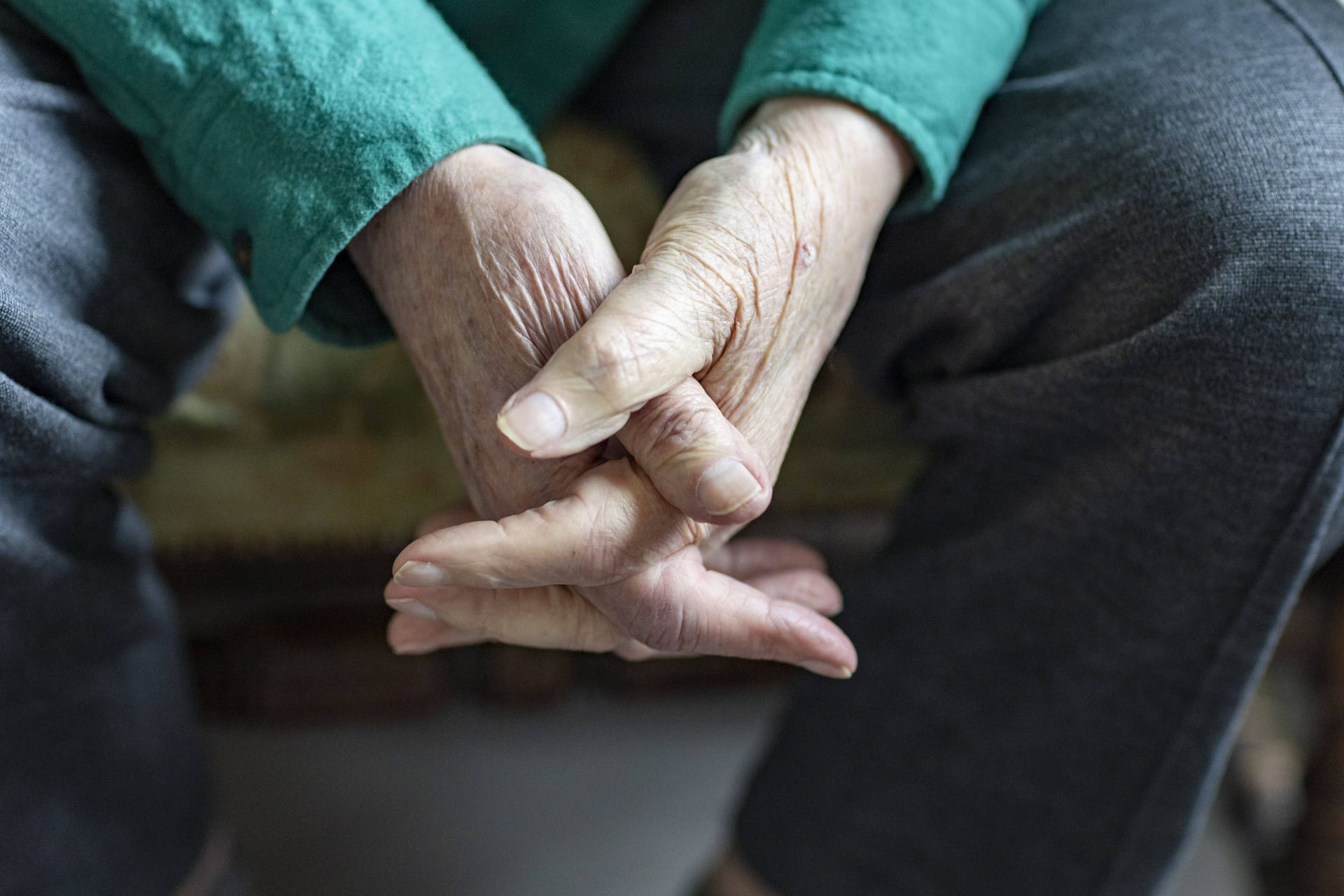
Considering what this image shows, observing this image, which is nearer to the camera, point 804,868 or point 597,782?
point 804,868

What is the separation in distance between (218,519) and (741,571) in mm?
481

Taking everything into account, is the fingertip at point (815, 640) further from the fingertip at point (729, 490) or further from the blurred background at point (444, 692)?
the blurred background at point (444, 692)

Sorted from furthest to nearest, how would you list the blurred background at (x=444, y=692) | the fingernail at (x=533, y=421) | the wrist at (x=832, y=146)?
the blurred background at (x=444, y=692) → the wrist at (x=832, y=146) → the fingernail at (x=533, y=421)

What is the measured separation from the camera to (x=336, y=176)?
0.49 meters

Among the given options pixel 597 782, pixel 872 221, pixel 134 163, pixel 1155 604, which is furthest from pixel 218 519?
pixel 1155 604

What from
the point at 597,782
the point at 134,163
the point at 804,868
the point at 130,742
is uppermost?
the point at 134,163

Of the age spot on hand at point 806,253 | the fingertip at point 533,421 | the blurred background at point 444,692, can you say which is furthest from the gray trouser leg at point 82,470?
the age spot on hand at point 806,253

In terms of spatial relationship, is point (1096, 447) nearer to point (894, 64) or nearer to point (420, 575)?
point (894, 64)

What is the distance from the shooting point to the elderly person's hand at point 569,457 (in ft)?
1.49

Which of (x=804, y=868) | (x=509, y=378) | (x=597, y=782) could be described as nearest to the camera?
(x=509, y=378)

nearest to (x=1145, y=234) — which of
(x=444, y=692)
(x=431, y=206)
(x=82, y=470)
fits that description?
(x=431, y=206)

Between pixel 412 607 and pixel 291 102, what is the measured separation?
26 cm

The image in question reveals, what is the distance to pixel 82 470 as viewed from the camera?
0.55m

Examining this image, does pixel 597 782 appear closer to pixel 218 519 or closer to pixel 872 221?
pixel 218 519
